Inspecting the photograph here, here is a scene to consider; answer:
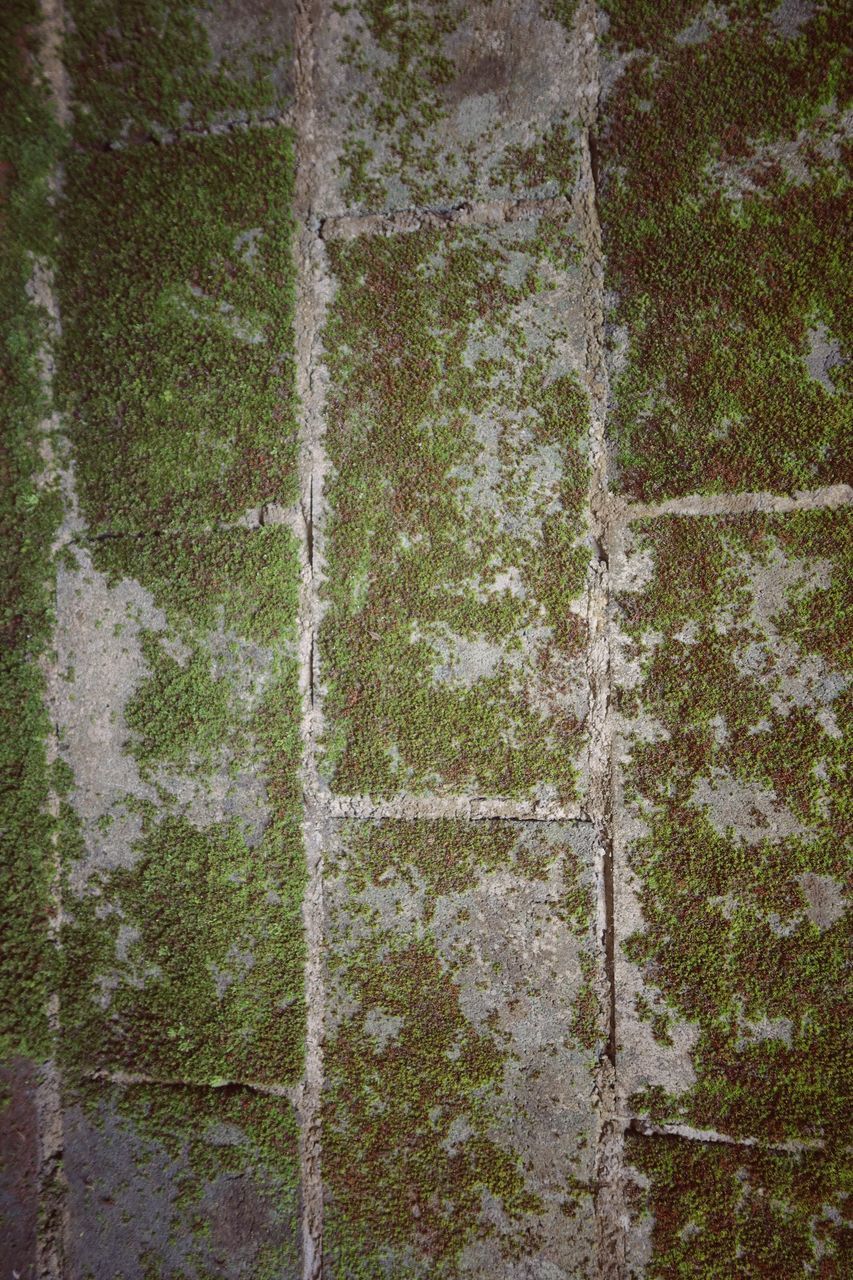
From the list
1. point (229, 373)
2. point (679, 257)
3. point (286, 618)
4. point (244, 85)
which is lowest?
point (286, 618)

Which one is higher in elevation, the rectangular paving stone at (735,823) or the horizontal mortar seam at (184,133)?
the horizontal mortar seam at (184,133)

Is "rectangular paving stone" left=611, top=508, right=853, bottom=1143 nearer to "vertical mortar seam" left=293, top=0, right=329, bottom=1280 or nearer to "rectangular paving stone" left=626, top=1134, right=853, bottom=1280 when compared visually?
"rectangular paving stone" left=626, top=1134, right=853, bottom=1280

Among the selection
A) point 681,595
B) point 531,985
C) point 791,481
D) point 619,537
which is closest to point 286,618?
point 619,537

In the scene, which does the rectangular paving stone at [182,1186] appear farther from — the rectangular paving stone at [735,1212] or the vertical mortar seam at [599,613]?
the rectangular paving stone at [735,1212]

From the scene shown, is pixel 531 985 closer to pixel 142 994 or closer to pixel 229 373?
pixel 142 994

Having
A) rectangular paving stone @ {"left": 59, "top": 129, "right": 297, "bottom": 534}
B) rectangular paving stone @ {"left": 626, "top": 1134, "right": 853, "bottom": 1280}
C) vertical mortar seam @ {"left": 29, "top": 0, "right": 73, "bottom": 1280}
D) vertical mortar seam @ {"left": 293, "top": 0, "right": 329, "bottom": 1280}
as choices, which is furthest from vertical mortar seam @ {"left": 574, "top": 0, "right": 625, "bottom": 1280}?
vertical mortar seam @ {"left": 29, "top": 0, "right": 73, "bottom": 1280}

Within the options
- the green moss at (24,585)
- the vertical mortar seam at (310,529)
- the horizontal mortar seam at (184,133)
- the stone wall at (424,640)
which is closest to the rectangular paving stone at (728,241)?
the stone wall at (424,640)
